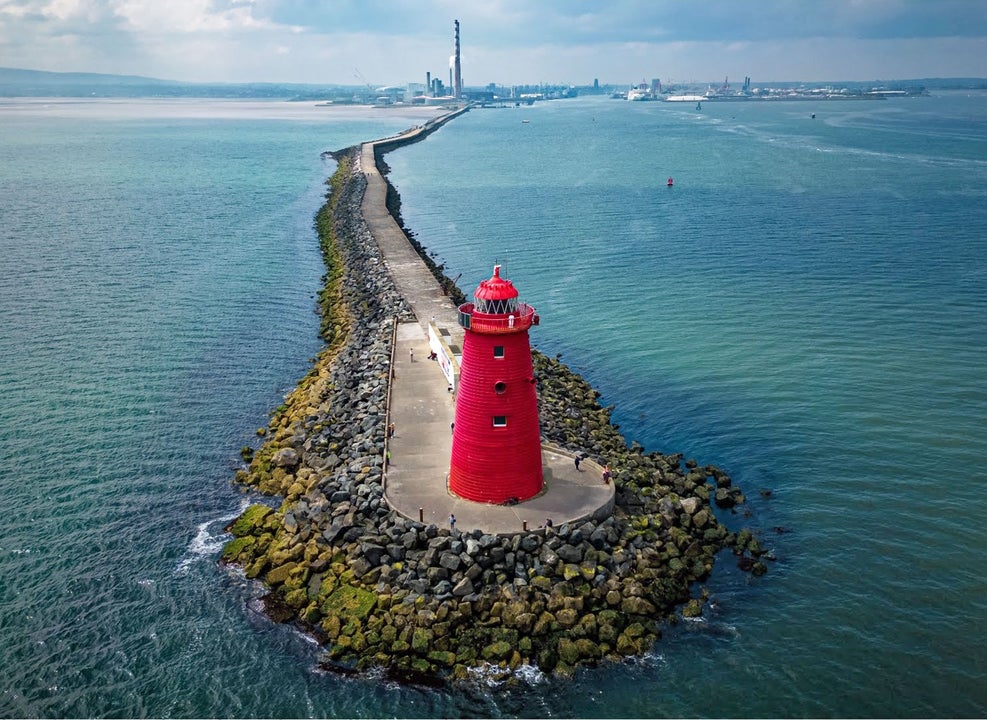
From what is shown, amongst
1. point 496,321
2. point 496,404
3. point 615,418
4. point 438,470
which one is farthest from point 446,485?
point 615,418

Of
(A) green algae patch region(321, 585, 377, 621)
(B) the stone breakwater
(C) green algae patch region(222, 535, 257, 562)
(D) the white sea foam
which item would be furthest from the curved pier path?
(D) the white sea foam

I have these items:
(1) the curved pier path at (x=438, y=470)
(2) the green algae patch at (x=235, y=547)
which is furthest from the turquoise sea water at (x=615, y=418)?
(1) the curved pier path at (x=438, y=470)

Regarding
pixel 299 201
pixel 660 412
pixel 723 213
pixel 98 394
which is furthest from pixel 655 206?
pixel 98 394

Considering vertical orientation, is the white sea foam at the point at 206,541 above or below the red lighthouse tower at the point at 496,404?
below

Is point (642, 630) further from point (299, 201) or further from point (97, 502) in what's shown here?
point (299, 201)

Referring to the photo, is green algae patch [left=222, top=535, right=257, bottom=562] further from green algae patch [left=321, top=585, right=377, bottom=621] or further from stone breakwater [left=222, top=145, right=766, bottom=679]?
green algae patch [left=321, top=585, right=377, bottom=621]

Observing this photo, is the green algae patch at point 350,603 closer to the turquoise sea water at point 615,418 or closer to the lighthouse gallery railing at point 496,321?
the turquoise sea water at point 615,418

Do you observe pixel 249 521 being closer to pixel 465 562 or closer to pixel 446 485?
pixel 446 485
